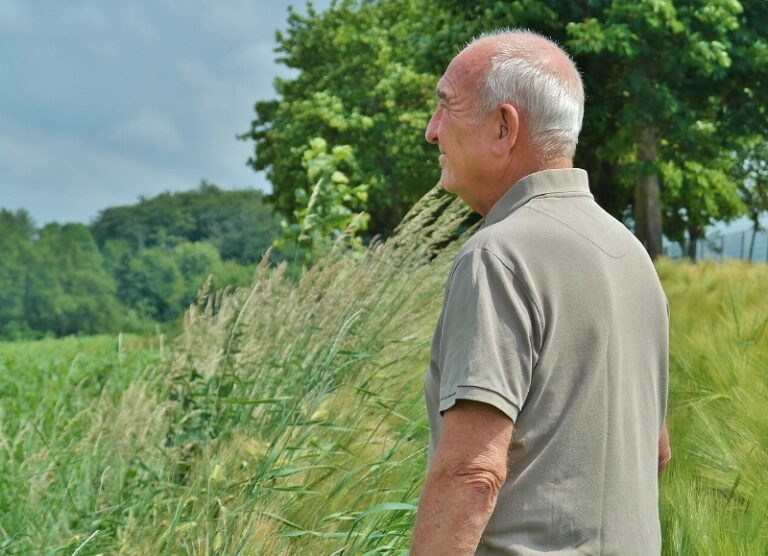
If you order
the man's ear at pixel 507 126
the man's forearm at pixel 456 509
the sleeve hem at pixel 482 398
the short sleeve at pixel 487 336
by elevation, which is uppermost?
the man's ear at pixel 507 126

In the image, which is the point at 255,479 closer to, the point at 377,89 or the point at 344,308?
the point at 344,308

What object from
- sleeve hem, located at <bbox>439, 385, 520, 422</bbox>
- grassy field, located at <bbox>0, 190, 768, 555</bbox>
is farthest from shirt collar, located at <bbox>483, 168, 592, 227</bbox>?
grassy field, located at <bbox>0, 190, 768, 555</bbox>

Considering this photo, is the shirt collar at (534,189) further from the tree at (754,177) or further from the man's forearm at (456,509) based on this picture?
the tree at (754,177)

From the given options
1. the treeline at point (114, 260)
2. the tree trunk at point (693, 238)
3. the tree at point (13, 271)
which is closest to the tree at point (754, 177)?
the tree trunk at point (693, 238)

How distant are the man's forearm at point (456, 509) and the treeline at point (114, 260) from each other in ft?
72.2

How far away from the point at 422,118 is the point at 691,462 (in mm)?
22677

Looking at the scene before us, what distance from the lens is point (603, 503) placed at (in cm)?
150

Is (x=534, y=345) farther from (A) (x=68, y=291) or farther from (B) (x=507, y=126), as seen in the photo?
(A) (x=68, y=291)

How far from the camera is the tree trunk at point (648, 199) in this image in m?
17.6

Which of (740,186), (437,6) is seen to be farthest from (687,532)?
(740,186)

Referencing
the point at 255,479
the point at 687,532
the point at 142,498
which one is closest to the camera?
the point at 687,532

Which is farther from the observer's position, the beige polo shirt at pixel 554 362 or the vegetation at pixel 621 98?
the vegetation at pixel 621 98

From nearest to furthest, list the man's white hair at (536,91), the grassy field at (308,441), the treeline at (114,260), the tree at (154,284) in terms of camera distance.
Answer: the man's white hair at (536,91) → the grassy field at (308,441) → the treeline at (114,260) → the tree at (154,284)

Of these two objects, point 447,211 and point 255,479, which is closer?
point 255,479
